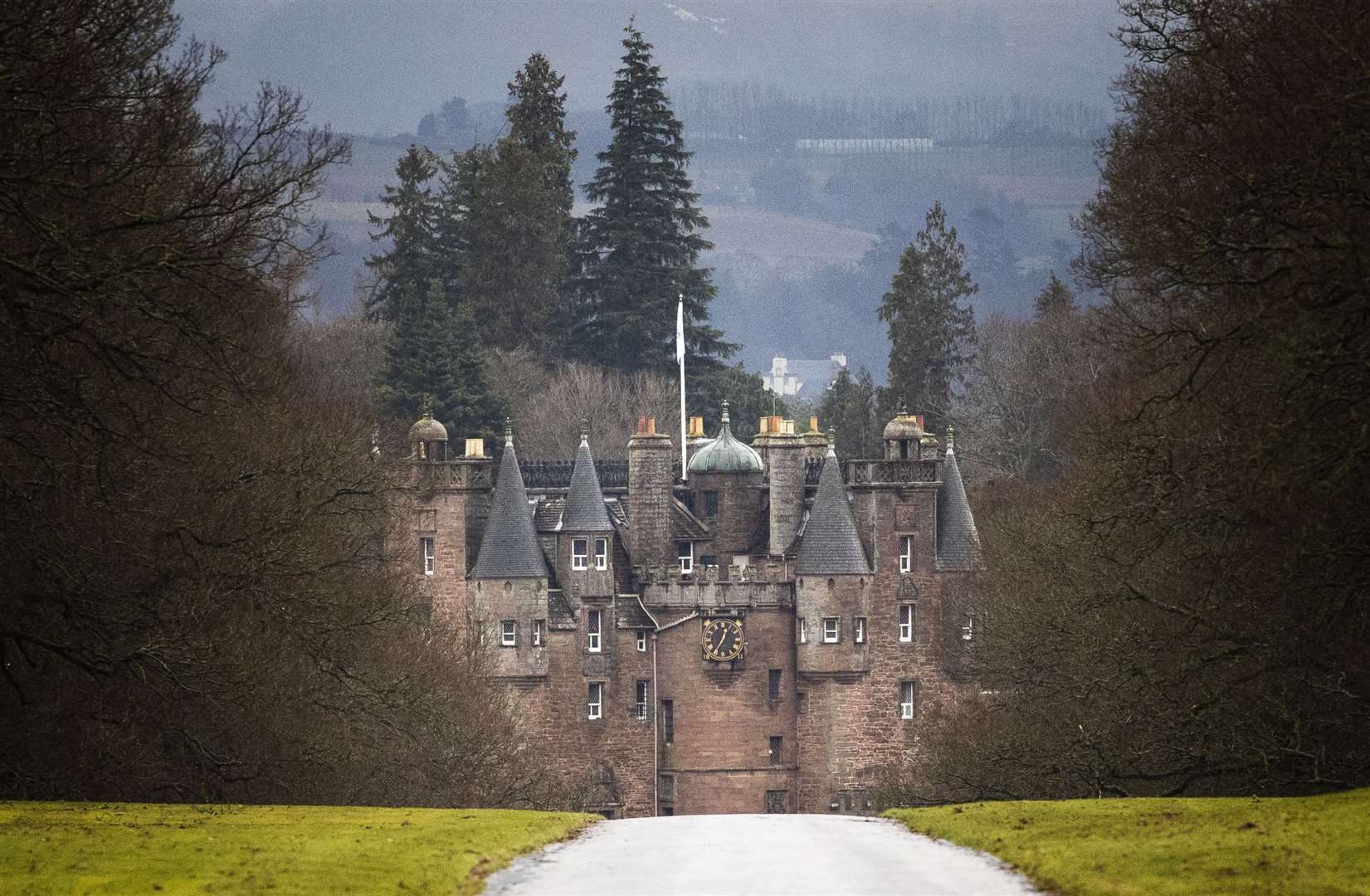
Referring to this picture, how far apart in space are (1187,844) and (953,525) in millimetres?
64735

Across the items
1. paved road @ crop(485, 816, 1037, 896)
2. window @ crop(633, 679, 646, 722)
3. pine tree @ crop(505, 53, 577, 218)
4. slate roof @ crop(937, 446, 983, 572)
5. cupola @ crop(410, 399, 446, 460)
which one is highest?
pine tree @ crop(505, 53, 577, 218)

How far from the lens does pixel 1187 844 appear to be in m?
27.8

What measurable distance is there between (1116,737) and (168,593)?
17.2 m

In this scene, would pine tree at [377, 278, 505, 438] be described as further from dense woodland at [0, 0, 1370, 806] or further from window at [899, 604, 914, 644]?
dense woodland at [0, 0, 1370, 806]

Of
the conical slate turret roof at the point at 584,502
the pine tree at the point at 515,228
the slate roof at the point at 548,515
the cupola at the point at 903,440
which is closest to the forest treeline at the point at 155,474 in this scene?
the conical slate turret roof at the point at 584,502

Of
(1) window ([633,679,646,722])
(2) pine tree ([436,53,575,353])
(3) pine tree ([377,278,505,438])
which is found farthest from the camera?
(2) pine tree ([436,53,575,353])

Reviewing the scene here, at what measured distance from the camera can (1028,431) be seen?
115438 mm

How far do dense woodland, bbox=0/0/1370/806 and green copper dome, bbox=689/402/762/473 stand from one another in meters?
32.5

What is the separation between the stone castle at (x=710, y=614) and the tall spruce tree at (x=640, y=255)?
1445 inches

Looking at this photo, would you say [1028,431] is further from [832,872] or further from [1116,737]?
[832,872]

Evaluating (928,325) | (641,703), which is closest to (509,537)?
(641,703)

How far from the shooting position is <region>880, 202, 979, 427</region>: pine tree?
5207 inches

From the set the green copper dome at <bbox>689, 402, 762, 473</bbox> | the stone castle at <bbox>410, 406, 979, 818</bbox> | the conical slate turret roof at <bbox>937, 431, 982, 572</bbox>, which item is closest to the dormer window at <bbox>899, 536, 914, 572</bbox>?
the stone castle at <bbox>410, 406, 979, 818</bbox>

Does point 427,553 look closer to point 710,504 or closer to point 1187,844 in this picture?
point 710,504
